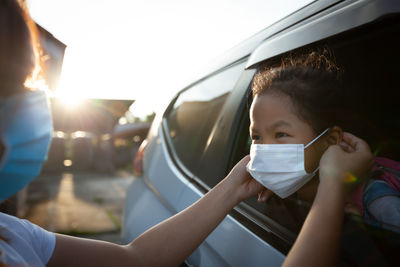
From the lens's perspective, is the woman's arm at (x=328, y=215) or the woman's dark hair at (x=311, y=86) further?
the woman's dark hair at (x=311, y=86)

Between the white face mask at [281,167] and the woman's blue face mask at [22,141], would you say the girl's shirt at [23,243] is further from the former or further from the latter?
the white face mask at [281,167]

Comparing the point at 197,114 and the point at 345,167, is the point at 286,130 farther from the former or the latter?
the point at 197,114

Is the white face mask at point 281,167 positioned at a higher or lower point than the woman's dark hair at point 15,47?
lower

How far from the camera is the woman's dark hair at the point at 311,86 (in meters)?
1.15

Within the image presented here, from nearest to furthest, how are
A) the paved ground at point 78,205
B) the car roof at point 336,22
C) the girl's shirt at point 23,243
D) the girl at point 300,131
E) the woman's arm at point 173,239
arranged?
the car roof at point 336,22, the girl's shirt at point 23,243, the girl at point 300,131, the woman's arm at point 173,239, the paved ground at point 78,205

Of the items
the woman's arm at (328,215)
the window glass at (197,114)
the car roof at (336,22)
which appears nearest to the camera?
the woman's arm at (328,215)

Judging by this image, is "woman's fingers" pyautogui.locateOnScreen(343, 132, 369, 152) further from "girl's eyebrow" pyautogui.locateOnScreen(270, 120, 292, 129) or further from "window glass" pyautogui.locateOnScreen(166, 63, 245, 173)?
"window glass" pyautogui.locateOnScreen(166, 63, 245, 173)

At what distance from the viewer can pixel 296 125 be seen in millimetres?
1100

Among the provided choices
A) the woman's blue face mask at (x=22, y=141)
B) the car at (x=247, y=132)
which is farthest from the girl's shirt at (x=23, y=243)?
the car at (x=247, y=132)

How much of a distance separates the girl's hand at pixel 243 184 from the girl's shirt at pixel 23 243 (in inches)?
27.2

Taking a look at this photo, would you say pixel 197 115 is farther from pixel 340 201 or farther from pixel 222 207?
pixel 340 201

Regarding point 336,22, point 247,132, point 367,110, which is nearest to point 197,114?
point 247,132

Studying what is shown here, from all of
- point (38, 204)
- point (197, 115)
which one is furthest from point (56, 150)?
point (197, 115)

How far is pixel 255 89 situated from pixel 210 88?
0.78 metres
